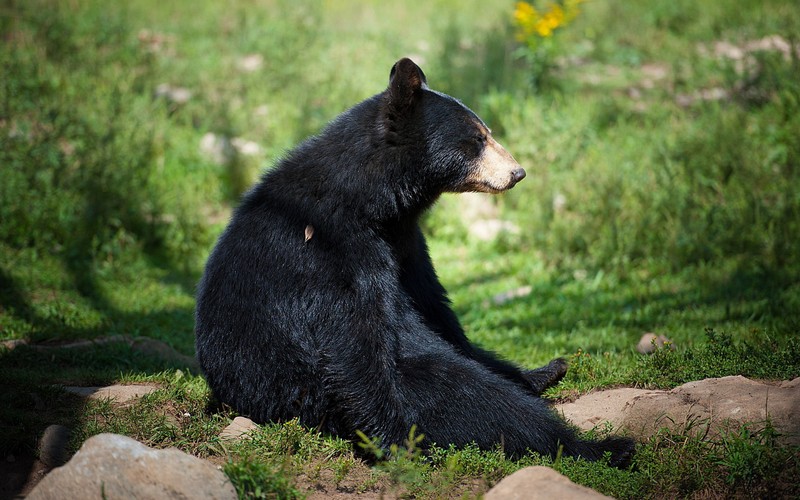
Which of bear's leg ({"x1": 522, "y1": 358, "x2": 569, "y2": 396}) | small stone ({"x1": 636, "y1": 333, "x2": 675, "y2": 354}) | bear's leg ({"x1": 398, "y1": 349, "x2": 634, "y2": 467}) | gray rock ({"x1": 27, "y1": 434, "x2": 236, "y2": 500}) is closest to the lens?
gray rock ({"x1": 27, "y1": 434, "x2": 236, "y2": 500})

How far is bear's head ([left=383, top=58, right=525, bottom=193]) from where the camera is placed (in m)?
4.50

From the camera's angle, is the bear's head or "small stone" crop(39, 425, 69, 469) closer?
"small stone" crop(39, 425, 69, 469)

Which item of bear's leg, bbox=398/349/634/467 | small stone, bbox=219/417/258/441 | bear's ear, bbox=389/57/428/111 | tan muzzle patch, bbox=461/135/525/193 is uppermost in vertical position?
bear's ear, bbox=389/57/428/111

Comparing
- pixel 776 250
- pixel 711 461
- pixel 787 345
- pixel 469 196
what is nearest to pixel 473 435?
pixel 711 461

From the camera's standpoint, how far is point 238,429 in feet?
14.5

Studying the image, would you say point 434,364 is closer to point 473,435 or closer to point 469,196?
point 473,435

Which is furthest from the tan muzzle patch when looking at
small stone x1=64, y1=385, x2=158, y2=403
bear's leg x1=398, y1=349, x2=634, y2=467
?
small stone x1=64, y1=385, x2=158, y2=403

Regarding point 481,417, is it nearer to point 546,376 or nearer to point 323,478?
point 323,478

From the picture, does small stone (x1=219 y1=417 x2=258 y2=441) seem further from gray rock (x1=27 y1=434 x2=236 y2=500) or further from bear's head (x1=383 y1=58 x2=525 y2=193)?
bear's head (x1=383 y1=58 x2=525 y2=193)

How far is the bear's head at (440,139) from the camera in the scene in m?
4.50

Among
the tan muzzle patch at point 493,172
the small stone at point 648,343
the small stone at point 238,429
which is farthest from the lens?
the small stone at point 648,343

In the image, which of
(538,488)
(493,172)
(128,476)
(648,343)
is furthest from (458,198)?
(128,476)

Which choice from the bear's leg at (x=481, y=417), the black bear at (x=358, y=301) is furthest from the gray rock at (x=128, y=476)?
the bear's leg at (x=481, y=417)

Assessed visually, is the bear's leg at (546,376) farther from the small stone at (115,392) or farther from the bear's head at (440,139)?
the small stone at (115,392)
